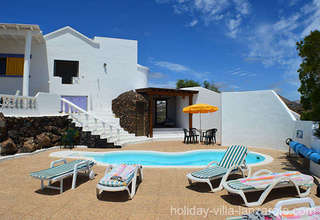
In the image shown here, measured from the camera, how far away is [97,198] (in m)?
3.95

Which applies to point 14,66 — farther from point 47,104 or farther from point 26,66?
point 47,104

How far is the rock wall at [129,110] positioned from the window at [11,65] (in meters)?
7.06

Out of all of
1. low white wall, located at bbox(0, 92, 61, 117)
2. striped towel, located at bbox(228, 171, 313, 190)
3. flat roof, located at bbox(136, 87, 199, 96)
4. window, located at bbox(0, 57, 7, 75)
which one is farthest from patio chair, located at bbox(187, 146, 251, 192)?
window, located at bbox(0, 57, 7, 75)

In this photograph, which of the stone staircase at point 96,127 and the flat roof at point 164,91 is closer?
the stone staircase at point 96,127

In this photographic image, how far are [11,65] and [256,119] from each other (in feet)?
53.3

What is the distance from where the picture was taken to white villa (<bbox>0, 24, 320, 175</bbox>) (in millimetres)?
10344

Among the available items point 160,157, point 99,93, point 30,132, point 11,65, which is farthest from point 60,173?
point 11,65

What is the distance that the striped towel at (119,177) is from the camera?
3.80 meters

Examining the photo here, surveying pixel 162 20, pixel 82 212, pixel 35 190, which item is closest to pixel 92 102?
pixel 162 20

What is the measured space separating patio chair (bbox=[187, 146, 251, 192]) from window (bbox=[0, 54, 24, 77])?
14.4m

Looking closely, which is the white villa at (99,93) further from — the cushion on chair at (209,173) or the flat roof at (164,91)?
the cushion on chair at (209,173)

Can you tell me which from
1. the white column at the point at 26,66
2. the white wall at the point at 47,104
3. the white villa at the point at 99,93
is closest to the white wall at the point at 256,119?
the white villa at the point at 99,93

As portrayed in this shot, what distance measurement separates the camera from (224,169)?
4789 mm

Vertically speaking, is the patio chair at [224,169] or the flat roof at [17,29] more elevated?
the flat roof at [17,29]
